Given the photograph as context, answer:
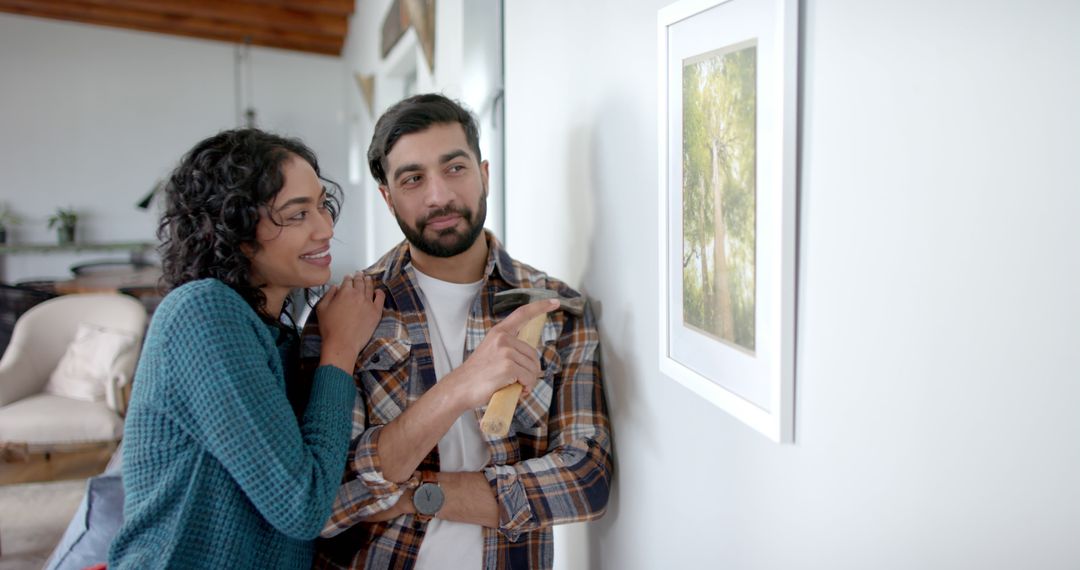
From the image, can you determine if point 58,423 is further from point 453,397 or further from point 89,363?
point 453,397

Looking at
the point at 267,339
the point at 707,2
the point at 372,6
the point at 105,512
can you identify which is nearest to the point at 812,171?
the point at 707,2

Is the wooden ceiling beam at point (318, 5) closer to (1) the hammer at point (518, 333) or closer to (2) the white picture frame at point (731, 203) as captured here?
(1) the hammer at point (518, 333)

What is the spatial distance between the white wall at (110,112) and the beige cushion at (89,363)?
9.93 ft

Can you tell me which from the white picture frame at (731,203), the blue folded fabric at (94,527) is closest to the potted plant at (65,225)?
the blue folded fabric at (94,527)

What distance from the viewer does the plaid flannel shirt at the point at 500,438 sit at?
1252 millimetres

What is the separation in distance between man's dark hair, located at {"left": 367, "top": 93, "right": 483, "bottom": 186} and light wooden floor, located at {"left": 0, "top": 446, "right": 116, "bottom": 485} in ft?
9.75

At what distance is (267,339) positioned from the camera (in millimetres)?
1093

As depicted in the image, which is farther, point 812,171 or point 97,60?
point 97,60

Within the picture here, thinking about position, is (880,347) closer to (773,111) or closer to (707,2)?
(773,111)

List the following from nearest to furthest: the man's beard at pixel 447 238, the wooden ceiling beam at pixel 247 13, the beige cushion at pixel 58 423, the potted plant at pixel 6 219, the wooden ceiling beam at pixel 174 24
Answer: the man's beard at pixel 447 238, the beige cushion at pixel 58 423, the wooden ceiling beam at pixel 247 13, the wooden ceiling beam at pixel 174 24, the potted plant at pixel 6 219

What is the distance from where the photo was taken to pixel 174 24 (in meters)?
6.98

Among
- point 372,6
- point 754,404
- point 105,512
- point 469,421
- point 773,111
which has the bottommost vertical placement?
point 105,512

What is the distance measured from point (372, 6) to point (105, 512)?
4805 millimetres

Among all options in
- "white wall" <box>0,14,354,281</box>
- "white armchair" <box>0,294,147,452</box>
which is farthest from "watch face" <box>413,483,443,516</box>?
"white wall" <box>0,14,354,281</box>
